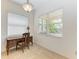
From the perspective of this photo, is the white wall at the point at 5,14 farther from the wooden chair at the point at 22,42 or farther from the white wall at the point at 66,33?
the white wall at the point at 66,33

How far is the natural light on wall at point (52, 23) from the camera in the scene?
3.70 m

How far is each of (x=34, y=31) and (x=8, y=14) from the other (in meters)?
2.28

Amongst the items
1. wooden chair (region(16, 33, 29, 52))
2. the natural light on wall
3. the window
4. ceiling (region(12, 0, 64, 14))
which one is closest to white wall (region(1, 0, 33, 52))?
the window

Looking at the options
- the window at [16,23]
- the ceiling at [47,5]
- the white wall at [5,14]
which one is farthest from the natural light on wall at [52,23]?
the white wall at [5,14]

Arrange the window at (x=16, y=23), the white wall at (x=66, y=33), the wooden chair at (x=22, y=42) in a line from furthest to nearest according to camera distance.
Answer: the window at (x=16, y=23) < the wooden chair at (x=22, y=42) < the white wall at (x=66, y=33)

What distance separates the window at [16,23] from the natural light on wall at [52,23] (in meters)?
1.01

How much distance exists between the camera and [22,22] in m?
5.46

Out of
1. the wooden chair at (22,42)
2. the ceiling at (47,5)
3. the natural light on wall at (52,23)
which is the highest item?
the ceiling at (47,5)

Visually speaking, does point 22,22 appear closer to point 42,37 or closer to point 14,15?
point 14,15

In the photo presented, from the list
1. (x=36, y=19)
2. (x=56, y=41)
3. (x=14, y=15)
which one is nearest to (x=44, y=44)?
(x=56, y=41)

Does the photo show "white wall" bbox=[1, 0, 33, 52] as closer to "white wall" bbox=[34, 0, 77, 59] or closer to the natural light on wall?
the natural light on wall

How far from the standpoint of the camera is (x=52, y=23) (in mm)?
4305

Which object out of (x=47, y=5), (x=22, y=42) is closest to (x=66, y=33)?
(x=47, y=5)

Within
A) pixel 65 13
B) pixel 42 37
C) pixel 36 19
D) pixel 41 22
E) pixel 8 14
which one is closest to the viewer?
pixel 65 13
